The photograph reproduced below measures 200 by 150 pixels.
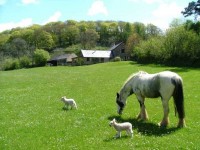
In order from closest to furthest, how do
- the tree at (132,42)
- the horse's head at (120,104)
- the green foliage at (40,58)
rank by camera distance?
the horse's head at (120,104) → the green foliage at (40,58) → the tree at (132,42)

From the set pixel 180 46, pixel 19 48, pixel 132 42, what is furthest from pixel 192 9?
pixel 19 48

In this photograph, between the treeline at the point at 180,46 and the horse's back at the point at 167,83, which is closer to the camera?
the horse's back at the point at 167,83

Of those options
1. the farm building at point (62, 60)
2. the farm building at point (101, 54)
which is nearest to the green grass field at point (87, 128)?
the farm building at point (101, 54)

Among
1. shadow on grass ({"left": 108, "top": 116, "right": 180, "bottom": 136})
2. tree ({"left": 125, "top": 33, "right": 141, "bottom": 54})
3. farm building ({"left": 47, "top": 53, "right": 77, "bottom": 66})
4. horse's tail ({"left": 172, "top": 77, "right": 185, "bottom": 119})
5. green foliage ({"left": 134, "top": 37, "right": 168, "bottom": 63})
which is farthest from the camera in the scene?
farm building ({"left": 47, "top": 53, "right": 77, "bottom": 66})

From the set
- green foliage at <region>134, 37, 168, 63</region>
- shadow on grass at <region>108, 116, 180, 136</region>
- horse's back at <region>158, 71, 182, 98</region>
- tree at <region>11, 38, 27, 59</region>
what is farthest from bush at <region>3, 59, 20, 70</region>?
horse's back at <region>158, 71, 182, 98</region>

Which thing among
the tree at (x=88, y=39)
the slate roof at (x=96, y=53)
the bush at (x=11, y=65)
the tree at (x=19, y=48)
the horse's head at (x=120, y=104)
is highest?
the tree at (x=88, y=39)

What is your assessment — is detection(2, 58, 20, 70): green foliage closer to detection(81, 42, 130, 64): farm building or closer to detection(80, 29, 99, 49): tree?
detection(81, 42, 130, 64): farm building

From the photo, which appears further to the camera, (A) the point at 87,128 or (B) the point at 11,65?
(B) the point at 11,65

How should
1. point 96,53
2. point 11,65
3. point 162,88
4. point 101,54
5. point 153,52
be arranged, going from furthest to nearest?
point 101,54
point 96,53
point 11,65
point 153,52
point 162,88

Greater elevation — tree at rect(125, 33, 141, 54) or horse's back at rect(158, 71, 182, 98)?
tree at rect(125, 33, 141, 54)

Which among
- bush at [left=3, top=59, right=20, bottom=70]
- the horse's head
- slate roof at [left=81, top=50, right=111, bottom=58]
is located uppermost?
slate roof at [left=81, top=50, right=111, bottom=58]

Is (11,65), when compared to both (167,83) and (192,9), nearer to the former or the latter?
(192,9)

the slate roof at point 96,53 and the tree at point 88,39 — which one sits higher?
the tree at point 88,39

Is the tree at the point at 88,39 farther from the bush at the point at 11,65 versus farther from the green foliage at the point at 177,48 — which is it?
Answer: the green foliage at the point at 177,48
